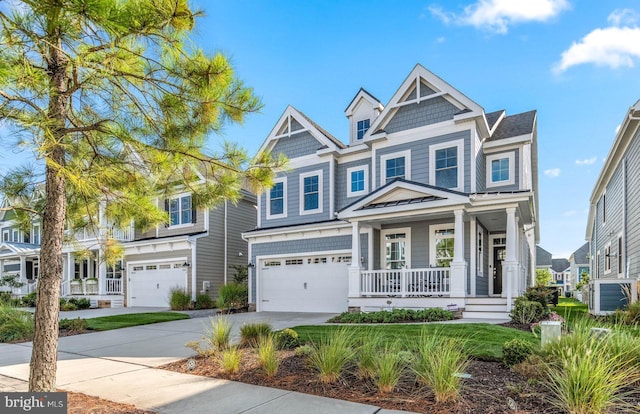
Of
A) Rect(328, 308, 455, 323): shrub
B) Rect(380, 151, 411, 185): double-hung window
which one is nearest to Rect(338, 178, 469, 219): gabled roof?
Rect(380, 151, 411, 185): double-hung window

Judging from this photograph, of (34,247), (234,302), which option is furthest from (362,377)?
(34,247)

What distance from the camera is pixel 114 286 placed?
20.9 metres

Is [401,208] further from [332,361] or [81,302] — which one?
[81,302]

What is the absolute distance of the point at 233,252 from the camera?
19.9 m

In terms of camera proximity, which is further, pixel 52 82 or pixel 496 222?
pixel 496 222

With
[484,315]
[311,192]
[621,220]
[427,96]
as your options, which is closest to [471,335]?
[484,315]

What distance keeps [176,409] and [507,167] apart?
1229cm

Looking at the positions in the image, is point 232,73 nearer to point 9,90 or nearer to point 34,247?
point 9,90

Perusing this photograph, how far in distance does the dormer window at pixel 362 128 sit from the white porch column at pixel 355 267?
4.39 metres

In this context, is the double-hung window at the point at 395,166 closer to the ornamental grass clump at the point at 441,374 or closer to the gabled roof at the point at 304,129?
A: the gabled roof at the point at 304,129

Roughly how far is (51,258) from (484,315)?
1006 centimetres

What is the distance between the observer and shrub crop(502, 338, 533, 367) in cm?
Answer: 516

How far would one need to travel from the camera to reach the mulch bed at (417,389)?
12.8 ft

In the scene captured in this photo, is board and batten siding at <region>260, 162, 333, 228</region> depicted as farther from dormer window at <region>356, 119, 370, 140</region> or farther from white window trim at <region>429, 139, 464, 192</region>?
white window trim at <region>429, 139, 464, 192</region>
